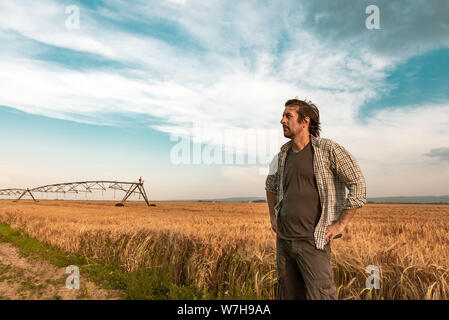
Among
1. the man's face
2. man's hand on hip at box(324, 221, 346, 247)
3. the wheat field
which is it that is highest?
the man's face

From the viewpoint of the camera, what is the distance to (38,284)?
730cm

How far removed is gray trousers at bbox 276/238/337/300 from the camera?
3.03m

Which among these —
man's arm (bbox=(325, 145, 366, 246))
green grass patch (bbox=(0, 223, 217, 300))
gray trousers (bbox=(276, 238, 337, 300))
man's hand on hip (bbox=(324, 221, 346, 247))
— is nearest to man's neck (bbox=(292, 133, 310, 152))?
man's arm (bbox=(325, 145, 366, 246))

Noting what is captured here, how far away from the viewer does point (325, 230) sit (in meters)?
3.01

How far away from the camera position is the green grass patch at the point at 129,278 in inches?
206

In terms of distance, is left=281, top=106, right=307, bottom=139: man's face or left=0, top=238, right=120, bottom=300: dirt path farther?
left=0, top=238, right=120, bottom=300: dirt path

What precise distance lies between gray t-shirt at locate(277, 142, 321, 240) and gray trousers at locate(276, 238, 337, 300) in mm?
118

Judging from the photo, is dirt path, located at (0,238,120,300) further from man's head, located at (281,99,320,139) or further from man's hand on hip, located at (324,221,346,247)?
man's head, located at (281,99,320,139)

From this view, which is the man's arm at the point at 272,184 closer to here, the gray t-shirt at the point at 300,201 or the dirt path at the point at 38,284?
the gray t-shirt at the point at 300,201

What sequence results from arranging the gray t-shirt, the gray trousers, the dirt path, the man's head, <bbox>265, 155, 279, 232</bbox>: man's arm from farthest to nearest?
1. the dirt path
2. <bbox>265, 155, 279, 232</bbox>: man's arm
3. the man's head
4. the gray t-shirt
5. the gray trousers

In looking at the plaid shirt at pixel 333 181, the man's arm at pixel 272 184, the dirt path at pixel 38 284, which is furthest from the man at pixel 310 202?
the dirt path at pixel 38 284
